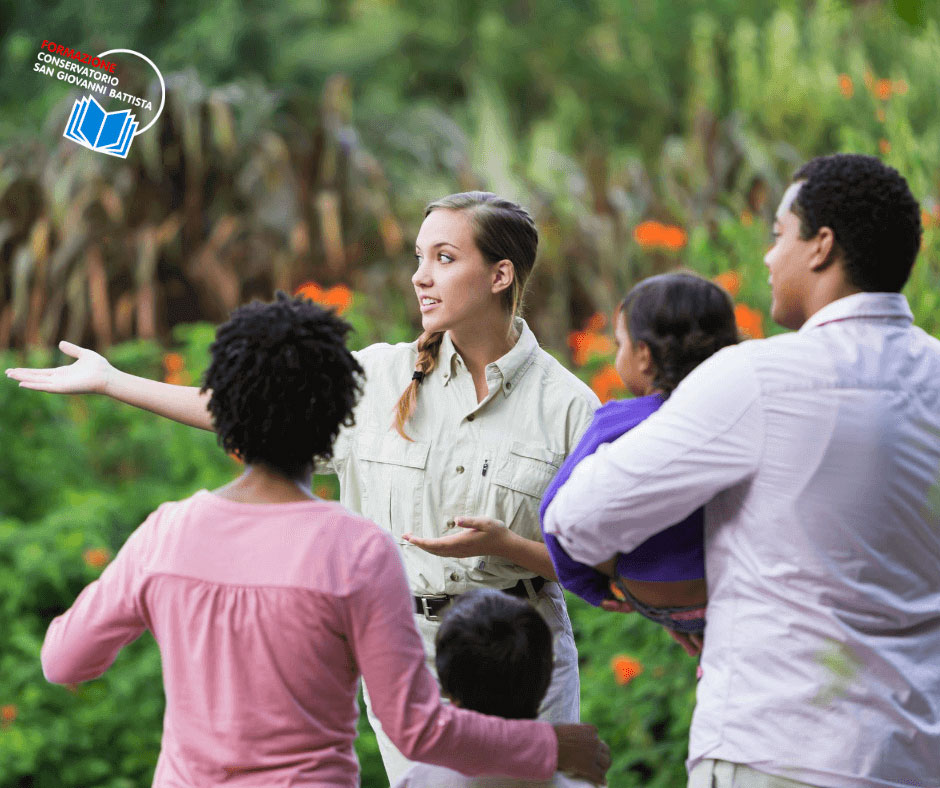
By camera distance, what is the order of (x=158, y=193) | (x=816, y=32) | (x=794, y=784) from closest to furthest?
(x=794, y=784) < (x=158, y=193) < (x=816, y=32)

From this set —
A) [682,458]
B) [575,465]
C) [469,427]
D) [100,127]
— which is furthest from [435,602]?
[100,127]

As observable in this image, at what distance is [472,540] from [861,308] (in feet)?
2.76

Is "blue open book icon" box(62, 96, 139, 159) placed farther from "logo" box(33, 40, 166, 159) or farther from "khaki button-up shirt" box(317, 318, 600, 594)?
"khaki button-up shirt" box(317, 318, 600, 594)

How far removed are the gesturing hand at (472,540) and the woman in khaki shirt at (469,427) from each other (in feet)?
0.53

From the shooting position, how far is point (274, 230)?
18.9 ft

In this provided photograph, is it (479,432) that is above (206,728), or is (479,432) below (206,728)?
above

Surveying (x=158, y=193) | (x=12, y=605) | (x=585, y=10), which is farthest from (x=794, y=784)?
(x=585, y=10)

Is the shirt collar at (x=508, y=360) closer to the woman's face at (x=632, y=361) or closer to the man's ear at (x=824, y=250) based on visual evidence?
the woman's face at (x=632, y=361)

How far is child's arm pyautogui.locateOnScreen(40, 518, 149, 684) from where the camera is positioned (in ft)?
5.79

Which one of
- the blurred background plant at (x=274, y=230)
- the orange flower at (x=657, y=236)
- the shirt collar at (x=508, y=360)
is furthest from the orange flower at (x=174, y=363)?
the shirt collar at (x=508, y=360)

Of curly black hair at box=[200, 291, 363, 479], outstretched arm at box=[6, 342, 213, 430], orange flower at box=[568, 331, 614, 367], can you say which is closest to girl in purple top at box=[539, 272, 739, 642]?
curly black hair at box=[200, 291, 363, 479]

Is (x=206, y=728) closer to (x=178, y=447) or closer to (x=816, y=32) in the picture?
(x=178, y=447)

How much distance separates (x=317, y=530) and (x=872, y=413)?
2.80ft

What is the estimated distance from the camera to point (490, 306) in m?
2.53
